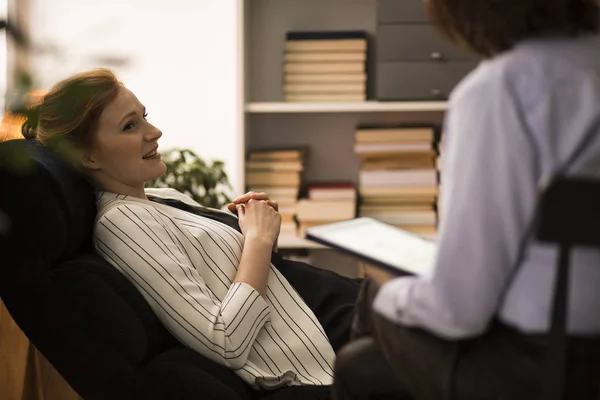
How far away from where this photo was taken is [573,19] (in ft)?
3.44

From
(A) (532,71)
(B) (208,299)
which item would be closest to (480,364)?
(A) (532,71)

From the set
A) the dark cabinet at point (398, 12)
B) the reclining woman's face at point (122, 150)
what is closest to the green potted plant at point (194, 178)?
the dark cabinet at point (398, 12)

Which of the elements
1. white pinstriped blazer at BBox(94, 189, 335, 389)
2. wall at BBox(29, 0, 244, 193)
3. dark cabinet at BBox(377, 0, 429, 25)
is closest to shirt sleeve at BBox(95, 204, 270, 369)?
white pinstriped blazer at BBox(94, 189, 335, 389)

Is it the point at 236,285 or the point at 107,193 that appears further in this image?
the point at 107,193

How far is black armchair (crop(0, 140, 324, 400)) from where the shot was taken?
142cm

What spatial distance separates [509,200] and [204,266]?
2.71ft

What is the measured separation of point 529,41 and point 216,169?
2.06 meters

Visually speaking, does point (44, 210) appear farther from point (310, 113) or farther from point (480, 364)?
point (310, 113)

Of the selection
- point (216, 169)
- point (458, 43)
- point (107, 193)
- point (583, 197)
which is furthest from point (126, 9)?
point (583, 197)

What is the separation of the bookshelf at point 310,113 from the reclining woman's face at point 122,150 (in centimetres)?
130

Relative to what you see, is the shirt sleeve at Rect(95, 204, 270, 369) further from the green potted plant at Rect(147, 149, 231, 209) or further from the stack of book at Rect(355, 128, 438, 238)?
the stack of book at Rect(355, 128, 438, 238)

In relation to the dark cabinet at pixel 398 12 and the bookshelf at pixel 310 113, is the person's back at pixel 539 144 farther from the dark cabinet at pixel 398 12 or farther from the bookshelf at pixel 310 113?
the bookshelf at pixel 310 113

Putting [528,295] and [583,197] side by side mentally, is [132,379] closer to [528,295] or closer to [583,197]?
[528,295]

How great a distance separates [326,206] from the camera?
3.03 metres
